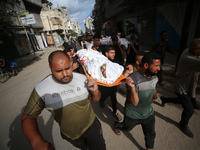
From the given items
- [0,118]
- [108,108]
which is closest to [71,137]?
[108,108]

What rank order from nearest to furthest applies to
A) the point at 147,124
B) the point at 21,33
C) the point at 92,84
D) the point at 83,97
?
the point at 92,84
the point at 83,97
the point at 147,124
the point at 21,33

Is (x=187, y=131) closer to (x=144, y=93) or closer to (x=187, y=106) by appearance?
(x=187, y=106)

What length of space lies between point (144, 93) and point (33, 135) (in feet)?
4.80

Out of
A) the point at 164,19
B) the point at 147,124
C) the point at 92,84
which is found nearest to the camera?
the point at 92,84

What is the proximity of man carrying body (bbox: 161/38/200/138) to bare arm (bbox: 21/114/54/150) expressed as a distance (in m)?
2.41

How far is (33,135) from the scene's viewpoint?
0.98 metres

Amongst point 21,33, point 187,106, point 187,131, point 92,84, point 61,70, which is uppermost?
point 21,33

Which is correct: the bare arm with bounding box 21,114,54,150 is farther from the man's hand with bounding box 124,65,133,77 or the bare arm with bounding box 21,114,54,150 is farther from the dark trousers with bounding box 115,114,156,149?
the man's hand with bounding box 124,65,133,77

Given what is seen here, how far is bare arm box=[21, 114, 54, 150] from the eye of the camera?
0.93 metres

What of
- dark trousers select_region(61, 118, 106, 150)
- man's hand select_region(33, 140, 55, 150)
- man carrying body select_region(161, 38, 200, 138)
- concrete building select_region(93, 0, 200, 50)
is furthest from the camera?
concrete building select_region(93, 0, 200, 50)

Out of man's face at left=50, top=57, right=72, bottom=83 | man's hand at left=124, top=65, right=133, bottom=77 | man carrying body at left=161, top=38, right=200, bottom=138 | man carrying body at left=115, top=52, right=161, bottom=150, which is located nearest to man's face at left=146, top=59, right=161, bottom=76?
man carrying body at left=115, top=52, right=161, bottom=150

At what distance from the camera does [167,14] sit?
25.3 ft

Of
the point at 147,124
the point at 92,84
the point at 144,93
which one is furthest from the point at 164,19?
the point at 92,84

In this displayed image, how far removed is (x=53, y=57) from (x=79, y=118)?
34.2 inches
